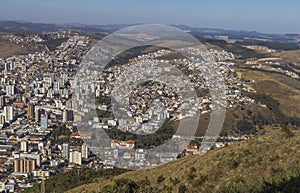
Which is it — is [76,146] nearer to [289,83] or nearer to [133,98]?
[133,98]

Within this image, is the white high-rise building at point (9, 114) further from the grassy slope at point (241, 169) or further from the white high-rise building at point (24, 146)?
the grassy slope at point (241, 169)

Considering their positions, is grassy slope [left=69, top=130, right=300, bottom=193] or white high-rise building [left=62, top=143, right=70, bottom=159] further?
white high-rise building [left=62, top=143, right=70, bottom=159]

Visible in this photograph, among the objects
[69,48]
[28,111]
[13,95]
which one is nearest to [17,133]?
[28,111]

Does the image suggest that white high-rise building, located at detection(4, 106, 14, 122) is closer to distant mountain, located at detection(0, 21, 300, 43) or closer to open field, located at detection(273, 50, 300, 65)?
open field, located at detection(273, 50, 300, 65)

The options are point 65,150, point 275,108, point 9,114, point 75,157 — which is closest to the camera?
point 75,157

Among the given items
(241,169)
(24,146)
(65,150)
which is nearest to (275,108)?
(65,150)

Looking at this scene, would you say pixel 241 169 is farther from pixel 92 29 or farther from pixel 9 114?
pixel 92 29

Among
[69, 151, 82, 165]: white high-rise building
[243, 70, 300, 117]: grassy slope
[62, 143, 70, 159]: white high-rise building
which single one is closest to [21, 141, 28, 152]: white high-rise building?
[62, 143, 70, 159]: white high-rise building

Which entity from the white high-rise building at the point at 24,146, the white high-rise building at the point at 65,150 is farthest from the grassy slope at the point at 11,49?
the white high-rise building at the point at 65,150
